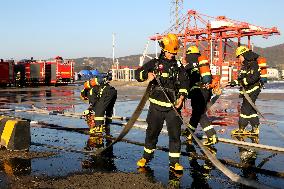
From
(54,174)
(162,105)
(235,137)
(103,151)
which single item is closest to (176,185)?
(162,105)

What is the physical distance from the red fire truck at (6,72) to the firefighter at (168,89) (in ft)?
102

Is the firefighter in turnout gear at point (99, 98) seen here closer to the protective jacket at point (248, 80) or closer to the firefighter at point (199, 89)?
the firefighter at point (199, 89)

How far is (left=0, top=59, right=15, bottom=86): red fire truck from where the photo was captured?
1346 inches

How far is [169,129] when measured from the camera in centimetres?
561

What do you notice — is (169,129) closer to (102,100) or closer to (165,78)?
(165,78)

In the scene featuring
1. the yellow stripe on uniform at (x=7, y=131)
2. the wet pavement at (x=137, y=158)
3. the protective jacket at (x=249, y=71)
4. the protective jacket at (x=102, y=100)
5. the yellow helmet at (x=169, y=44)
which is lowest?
the wet pavement at (x=137, y=158)

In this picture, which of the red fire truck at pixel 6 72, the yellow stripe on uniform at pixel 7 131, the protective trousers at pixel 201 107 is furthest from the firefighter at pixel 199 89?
the red fire truck at pixel 6 72

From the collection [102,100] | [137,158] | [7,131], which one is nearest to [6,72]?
[102,100]

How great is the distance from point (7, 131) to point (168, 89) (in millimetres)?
2935

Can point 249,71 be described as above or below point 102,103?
above

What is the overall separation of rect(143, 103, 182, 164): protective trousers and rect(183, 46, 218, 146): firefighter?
183 cm

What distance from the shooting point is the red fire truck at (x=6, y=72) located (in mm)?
34188

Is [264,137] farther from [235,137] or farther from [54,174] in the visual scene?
[54,174]

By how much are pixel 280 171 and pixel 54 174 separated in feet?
10.3
